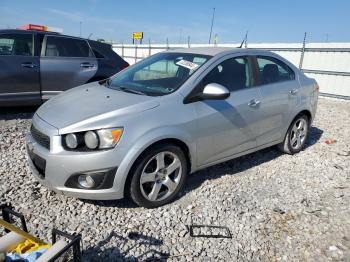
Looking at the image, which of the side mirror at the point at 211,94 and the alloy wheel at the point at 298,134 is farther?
the alloy wheel at the point at 298,134

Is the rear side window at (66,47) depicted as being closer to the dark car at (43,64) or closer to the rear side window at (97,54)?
the dark car at (43,64)

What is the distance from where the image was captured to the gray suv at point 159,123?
291 centimetres

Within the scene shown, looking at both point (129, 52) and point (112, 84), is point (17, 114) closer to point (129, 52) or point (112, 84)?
point (112, 84)

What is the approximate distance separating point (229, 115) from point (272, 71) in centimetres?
129

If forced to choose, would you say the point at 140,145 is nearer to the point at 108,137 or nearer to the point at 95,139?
the point at 108,137

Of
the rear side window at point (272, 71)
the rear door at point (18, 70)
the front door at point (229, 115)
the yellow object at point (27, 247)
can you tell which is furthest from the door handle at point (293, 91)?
the rear door at point (18, 70)

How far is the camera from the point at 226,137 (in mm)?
3775

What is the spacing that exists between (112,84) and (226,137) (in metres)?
1.54

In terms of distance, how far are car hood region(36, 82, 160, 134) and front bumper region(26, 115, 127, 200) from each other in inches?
8.3

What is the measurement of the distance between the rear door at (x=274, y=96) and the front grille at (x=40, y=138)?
2.56 m

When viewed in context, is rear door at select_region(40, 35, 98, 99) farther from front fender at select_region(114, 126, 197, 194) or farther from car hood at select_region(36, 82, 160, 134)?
front fender at select_region(114, 126, 197, 194)

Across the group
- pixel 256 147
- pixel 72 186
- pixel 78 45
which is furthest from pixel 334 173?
pixel 78 45

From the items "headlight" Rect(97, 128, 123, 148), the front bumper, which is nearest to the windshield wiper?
"headlight" Rect(97, 128, 123, 148)

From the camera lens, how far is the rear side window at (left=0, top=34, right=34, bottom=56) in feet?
19.3
